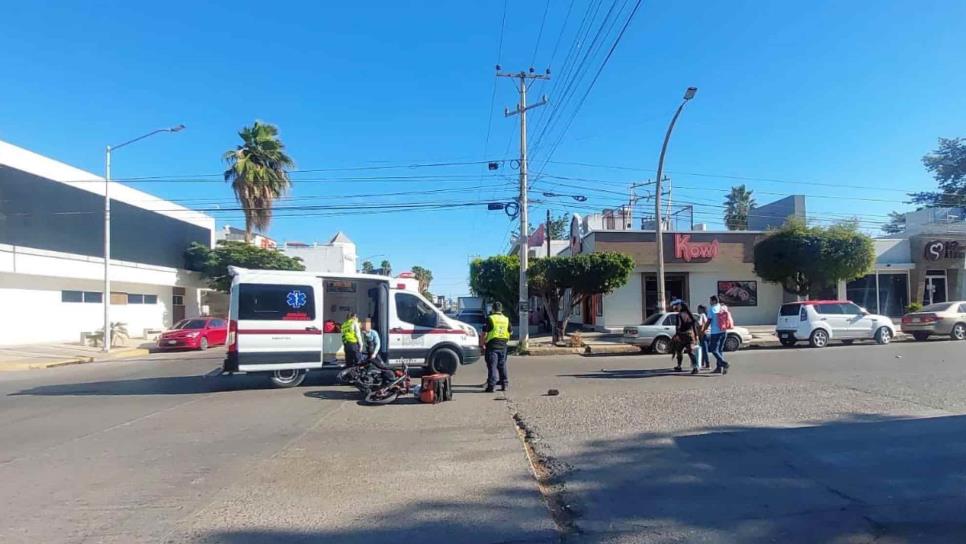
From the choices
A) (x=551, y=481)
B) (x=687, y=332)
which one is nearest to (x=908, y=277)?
(x=687, y=332)

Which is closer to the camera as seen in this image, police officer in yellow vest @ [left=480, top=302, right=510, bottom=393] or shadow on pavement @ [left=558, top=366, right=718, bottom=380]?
police officer in yellow vest @ [left=480, top=302, right=510, bottom=393]

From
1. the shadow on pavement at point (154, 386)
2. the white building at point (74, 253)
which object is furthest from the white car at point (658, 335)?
the white building at point (74, 253)

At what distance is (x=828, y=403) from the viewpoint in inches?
356

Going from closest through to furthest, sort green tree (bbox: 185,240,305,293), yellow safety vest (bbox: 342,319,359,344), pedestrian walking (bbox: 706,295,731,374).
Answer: yellow safety vest (bbox: 342,319,359,344), pedestrian walking (bbox: 706,295,731,374), green tree (bbox: 185,240,305,293)

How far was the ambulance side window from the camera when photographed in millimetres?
13219

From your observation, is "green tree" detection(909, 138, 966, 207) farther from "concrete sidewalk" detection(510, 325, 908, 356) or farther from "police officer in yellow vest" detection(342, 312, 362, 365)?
"police officer in yellow vest" detection(342, 312, 362, 365)

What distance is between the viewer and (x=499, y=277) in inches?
1193

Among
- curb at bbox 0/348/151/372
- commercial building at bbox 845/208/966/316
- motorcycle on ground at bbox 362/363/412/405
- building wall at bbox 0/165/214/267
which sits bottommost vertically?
curb at bbox 0/348/151/372

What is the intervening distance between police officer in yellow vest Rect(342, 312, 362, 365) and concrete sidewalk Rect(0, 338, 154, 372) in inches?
510

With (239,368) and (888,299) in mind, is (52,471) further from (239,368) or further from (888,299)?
(888,299)

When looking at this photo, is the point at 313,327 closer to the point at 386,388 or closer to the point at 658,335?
the point at 386,388

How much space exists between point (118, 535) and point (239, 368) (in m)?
7.68

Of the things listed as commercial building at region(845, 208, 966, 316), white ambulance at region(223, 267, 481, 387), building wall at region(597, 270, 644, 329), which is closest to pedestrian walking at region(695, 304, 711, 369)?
white ambulance at region(223, 267, 481, 387)

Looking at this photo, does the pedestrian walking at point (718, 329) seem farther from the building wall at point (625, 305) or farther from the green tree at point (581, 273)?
the building wall at point (625, 305)
